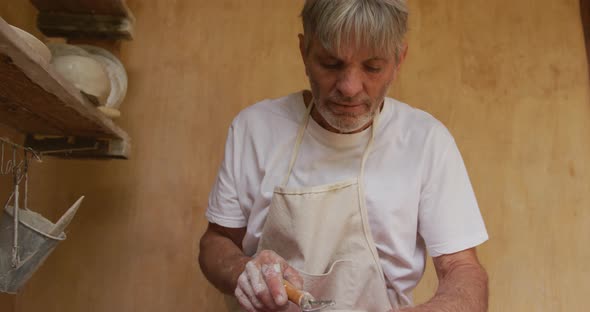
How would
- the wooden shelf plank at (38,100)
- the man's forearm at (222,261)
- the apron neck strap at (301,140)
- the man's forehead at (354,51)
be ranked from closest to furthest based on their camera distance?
the wooden shelf plank at (38,100) < the man's forehead at (354,51) < the man's forearm at (222,261) < the apron neck strap at (301,140)

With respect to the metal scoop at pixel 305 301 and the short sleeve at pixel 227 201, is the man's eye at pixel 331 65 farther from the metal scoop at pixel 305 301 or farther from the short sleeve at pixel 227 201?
the metal scoop at pixel 305 301

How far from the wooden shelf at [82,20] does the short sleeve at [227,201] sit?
789 millimetres

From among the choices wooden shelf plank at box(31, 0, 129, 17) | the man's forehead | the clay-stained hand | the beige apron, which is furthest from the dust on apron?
wooden shelf plank at box(31, 0, 129, 17)

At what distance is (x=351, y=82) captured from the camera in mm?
1508

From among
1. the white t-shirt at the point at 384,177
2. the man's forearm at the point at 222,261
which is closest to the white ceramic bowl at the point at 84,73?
the white t-shirt at the point at 384,177

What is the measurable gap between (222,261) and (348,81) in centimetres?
63

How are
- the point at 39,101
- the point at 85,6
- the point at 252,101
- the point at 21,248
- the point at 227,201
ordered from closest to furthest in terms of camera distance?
the point at 21,248 → the point at 39,101 → the point at 227,201 → the point at 85,6 → the point at 252,101

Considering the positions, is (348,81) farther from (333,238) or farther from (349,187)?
(333,238)

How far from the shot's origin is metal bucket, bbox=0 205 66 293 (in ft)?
4.68

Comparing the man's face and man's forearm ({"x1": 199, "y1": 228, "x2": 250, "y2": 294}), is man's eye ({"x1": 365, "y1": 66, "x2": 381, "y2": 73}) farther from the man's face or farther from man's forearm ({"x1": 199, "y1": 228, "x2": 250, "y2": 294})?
man's forearm ({"x1": 199, "y1": 228, "x2": 250, "y2": 294})

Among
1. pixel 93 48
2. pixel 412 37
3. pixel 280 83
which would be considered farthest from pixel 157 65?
pixel 412 37

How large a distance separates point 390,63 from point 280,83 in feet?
3.33

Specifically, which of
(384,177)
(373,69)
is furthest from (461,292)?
(373,69)

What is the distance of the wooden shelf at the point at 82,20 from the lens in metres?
2.22
